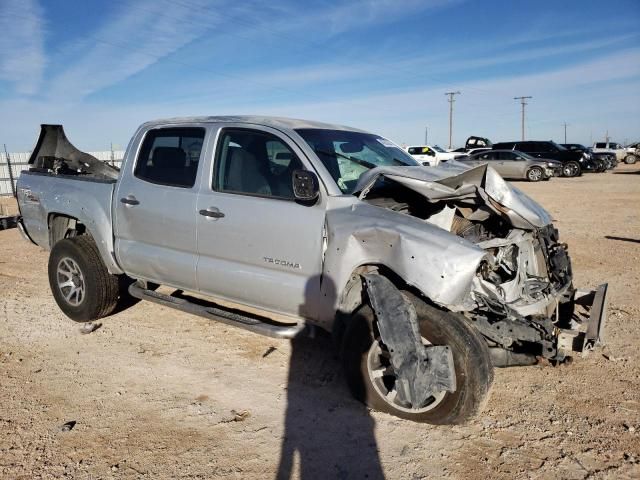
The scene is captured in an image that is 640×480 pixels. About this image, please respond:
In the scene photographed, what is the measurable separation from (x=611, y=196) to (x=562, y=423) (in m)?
15.7

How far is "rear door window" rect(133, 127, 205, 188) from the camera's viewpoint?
176 inches

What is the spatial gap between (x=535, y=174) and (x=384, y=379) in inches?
944

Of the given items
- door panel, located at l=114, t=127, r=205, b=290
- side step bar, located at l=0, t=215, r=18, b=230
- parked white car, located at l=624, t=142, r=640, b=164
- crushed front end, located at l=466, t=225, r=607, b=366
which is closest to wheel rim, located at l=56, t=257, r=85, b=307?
door panel, located at l=114, t=127, r=205, b=290

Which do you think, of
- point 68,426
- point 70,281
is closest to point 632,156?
point 70,281

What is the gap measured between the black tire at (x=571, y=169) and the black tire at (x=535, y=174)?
12.0ft

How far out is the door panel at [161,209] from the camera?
14.4 ft

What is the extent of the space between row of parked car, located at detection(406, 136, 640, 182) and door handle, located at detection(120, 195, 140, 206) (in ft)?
Answer: 62.4

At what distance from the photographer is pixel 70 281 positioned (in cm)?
530

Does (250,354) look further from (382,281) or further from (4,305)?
(4,305)

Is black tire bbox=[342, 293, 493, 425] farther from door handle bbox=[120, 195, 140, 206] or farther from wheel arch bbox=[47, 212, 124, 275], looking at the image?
wheel arch bbox=[47, 212, 124, 275]

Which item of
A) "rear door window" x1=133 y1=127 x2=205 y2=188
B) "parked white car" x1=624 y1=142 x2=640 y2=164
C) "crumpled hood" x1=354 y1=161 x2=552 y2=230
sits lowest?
"crumpled hood" x1=354 y1=161 x2=552 y2=230

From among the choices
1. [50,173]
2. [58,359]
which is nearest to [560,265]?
[58,359]

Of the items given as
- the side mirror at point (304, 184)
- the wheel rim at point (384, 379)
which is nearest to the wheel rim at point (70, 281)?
the side mirror at point (304, 184)

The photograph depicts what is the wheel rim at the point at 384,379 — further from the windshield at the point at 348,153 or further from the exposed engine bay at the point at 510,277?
the windshield at the point at 348,153
